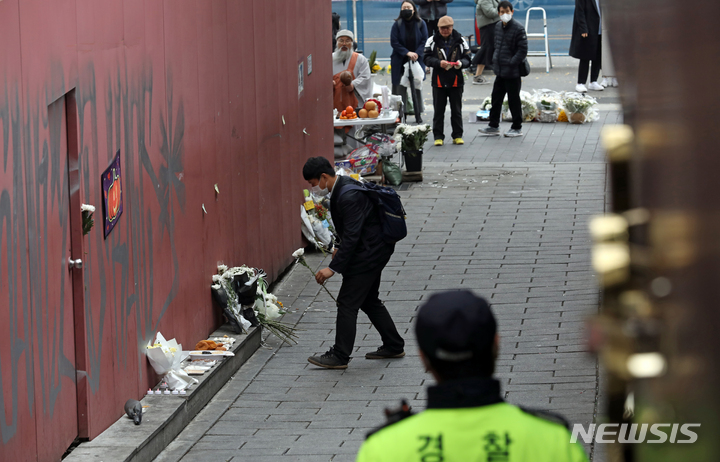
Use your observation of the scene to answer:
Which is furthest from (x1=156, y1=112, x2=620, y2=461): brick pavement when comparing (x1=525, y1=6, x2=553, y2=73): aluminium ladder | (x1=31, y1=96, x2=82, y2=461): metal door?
A: (x1=525, y1=6, x2=553, y2=73): aluminium ladder

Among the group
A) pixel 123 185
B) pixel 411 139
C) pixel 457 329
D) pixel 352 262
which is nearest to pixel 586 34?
pixel 411 139

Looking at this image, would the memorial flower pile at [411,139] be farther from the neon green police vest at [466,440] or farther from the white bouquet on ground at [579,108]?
the neon green police vest at [466,440]

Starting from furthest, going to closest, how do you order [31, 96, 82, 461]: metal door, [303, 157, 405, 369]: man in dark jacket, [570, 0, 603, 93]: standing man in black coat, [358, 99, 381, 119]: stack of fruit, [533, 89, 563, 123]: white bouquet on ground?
[570, 0, 603, 93]: standing man in black coat → [533, 89, 563, 123]: white bouquet on ground → [358, 99, 381, 119]: stack of fruit → [303, 157, 405, 369]: man in dark jacket → [31, 96, 82, 461]: metal door

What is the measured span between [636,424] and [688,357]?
1.57 m

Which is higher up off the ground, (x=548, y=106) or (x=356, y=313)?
(x=548, y=106)

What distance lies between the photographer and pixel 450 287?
9805 millimetres

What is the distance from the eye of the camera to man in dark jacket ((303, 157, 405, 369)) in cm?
771

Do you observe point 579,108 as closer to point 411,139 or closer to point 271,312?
point 411,139

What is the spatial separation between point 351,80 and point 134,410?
9320 mm

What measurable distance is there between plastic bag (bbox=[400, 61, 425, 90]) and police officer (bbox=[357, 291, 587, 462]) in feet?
49.7

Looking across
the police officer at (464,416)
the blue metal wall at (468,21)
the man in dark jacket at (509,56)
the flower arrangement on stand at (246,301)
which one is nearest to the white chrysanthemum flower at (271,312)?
the flower arrangement on stand at (246,301)

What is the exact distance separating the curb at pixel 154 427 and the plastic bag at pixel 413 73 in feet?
33.3

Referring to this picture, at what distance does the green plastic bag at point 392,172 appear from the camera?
46.3 feet

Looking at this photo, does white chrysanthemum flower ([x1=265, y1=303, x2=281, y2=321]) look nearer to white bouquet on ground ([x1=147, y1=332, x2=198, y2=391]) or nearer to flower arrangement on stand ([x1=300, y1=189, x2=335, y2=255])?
white bouquet on ground ([x1=147, y1=332, x2=198, y2=391])
